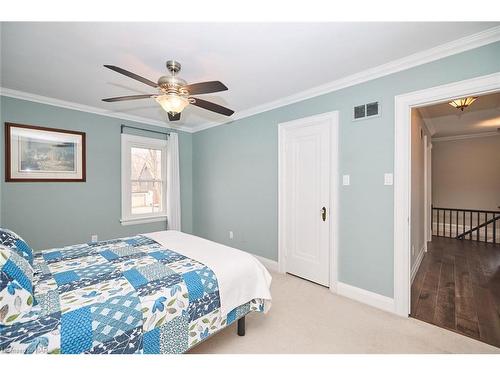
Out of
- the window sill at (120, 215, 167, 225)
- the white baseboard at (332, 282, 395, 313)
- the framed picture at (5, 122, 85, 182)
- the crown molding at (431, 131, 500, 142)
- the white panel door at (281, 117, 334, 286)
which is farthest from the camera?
the crown molding at (431, 131, 500, 142)

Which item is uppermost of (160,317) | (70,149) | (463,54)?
(463,54)

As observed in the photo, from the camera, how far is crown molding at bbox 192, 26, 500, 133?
181 centimetres

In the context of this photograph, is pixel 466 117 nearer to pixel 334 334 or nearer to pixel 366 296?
pixel 366 296

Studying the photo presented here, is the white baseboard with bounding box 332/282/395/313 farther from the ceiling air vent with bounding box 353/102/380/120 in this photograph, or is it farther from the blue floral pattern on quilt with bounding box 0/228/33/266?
the blue floral pattern on quilt with bounding box 0/228/33/266

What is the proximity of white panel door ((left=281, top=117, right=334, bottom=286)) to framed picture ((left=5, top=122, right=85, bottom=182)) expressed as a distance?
3.16 meters

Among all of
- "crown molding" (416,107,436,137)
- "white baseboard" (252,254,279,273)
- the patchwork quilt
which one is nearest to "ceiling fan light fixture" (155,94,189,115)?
the patchwork quilt

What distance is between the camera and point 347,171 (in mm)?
2629

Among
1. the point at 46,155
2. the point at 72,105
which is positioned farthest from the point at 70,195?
the point at 72,105

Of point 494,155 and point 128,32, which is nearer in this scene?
point 128,32

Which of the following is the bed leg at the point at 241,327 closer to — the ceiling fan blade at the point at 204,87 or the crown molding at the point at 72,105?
the ceiling fan blade at the point at 204,87
